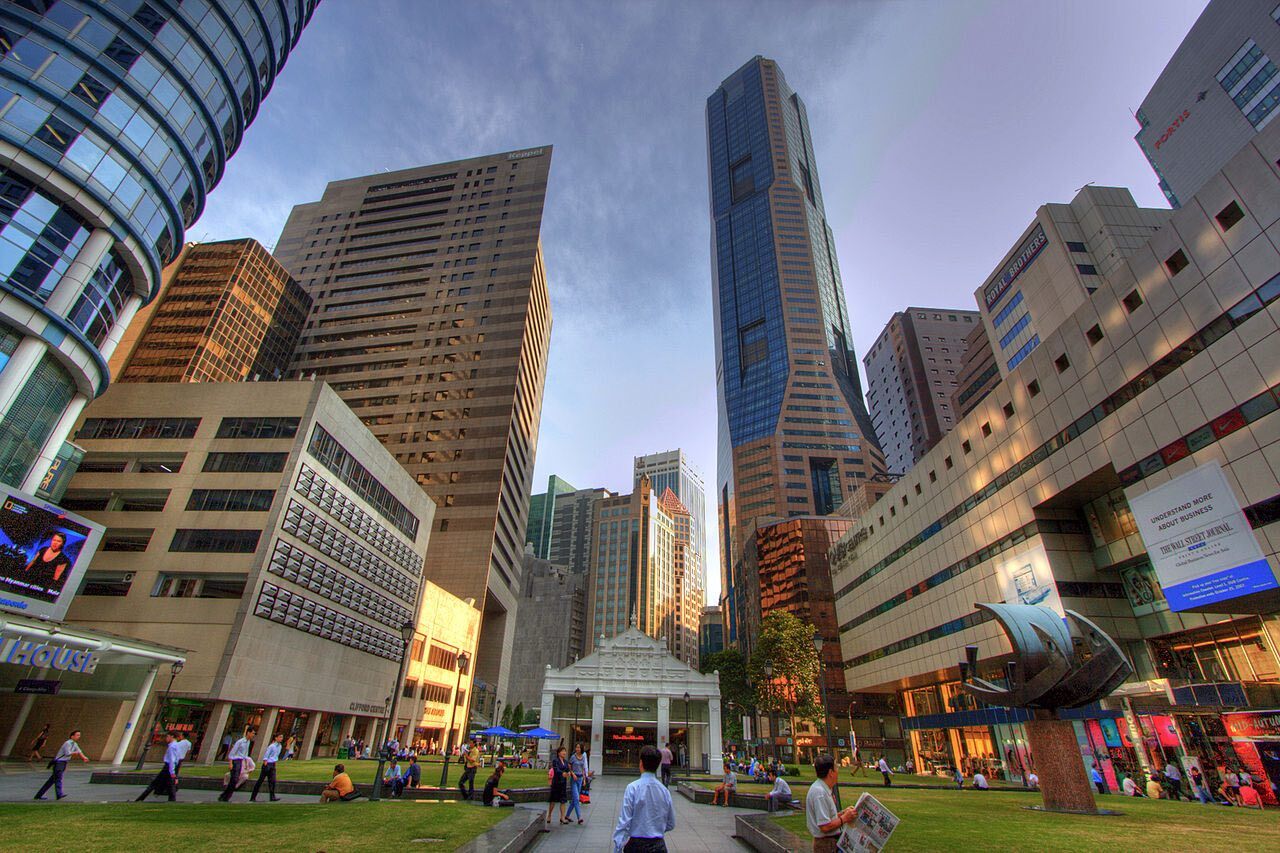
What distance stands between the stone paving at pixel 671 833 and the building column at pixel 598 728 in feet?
92.0

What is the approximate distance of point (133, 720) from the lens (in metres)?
30.8

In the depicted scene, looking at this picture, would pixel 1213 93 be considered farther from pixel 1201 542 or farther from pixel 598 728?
pixel 598 728

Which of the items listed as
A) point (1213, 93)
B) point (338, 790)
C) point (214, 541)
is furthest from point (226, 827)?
point (1213, 93)

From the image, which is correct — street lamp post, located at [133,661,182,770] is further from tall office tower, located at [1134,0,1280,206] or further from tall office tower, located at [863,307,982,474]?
tall office tower, located at [863,307,982,474]

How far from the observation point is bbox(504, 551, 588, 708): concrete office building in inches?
4596

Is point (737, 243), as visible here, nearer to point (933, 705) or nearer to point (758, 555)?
point (758, 555)

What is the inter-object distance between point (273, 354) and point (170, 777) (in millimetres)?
90863

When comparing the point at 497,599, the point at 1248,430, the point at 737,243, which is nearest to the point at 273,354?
the point at 497,599

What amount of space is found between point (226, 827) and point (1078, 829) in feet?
60.2

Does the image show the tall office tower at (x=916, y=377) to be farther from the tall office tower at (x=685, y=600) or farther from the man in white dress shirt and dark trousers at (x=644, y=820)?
the man in white dress shirt and dark trousers at (x=644, y=820)

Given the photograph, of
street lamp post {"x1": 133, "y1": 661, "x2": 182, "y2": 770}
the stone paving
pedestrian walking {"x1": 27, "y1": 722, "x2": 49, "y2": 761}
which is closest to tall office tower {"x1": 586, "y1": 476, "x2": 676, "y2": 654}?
street lamp post {"x1": 133, "y1": 661, "x2": 182, "y2": 770}

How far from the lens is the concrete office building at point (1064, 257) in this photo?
52562mm

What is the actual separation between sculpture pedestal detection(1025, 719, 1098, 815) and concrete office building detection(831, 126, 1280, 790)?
14878 mm

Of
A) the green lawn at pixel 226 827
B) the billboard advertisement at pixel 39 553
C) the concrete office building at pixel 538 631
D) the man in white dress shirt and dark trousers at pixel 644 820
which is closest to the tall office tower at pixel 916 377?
the concrete office building at pixel 538 631
